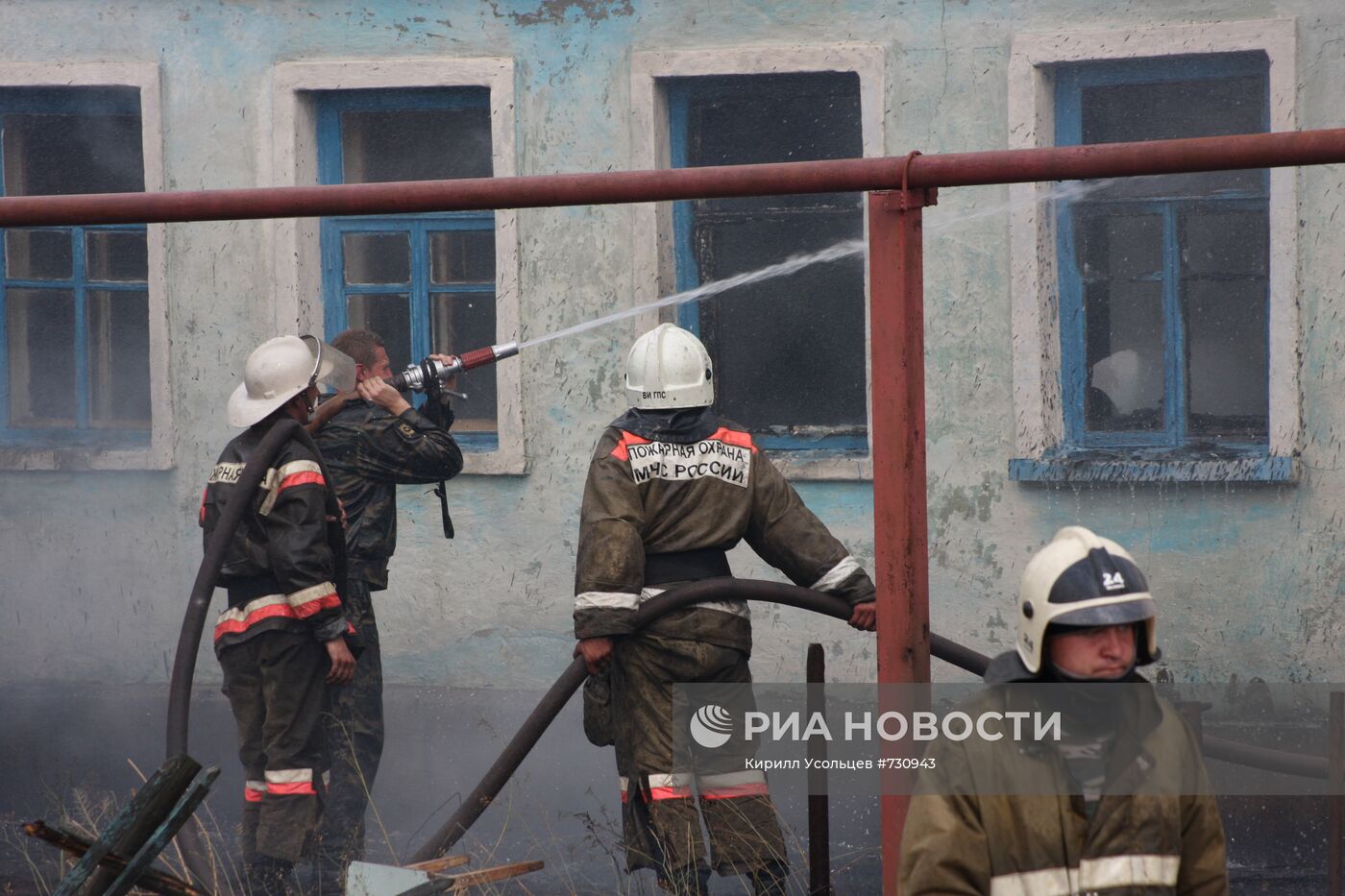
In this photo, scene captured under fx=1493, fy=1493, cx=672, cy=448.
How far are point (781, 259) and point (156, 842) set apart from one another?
14.1ft

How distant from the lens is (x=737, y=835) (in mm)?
4125

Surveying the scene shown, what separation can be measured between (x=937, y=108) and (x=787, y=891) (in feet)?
11.9

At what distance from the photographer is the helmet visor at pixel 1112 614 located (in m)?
2.21

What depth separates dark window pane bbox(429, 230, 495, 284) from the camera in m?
7.02

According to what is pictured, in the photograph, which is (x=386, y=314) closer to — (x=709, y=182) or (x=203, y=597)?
(x=203, y=597)

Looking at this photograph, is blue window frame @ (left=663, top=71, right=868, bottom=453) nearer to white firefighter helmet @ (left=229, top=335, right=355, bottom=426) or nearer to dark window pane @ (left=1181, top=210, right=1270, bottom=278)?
dark window pane @ (left=1181, top=210, right=1270, bottom=278)

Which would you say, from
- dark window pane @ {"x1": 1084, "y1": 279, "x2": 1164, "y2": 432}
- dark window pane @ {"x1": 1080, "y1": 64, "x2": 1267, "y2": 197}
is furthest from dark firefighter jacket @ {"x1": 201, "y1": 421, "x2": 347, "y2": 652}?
dark window pane @ {"x1": 1080, "y1": 64, "x2": 1267, "y2": 197}

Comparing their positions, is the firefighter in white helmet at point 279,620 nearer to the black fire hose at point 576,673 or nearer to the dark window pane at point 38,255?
the black fire hose at point 576,673

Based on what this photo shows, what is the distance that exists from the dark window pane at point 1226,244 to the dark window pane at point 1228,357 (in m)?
0.05

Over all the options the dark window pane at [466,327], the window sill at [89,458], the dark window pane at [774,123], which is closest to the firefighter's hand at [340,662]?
the dark window pane at [466,327]

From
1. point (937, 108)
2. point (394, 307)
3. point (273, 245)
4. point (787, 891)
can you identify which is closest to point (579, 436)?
point (394, 307)

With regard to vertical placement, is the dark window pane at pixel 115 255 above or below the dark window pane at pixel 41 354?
above

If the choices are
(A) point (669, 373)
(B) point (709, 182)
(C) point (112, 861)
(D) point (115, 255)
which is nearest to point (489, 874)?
(C) point (112, 861)

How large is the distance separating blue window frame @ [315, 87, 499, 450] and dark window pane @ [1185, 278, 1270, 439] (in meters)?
3.15
